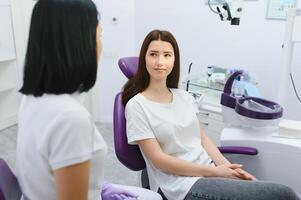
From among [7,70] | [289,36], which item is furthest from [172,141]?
[7,70]

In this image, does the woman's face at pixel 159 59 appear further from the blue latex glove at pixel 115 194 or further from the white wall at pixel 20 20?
the white wall at pixel 20 20

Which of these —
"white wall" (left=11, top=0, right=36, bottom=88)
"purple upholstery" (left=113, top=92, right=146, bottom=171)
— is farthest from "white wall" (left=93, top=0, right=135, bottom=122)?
"purple upholstery" (left=113, top=92, right=146, bottom=171)

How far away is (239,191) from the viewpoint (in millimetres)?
1223

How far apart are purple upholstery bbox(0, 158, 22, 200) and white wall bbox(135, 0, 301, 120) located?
2.28 m

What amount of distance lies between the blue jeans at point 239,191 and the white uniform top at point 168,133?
0.06 metres

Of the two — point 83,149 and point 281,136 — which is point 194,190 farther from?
point 83,149

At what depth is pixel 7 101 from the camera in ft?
11.2

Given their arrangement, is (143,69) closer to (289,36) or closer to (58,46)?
(58,46)

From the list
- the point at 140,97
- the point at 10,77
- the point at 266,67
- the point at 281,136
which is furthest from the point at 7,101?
the point at 281,136

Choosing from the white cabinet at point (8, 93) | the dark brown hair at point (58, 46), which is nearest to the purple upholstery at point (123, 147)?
the dark brown hair at point (58, 46)

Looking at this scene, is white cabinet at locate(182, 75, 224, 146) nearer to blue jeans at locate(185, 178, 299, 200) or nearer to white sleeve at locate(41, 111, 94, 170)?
blue jeans at locate(185, 178, 299, 200)

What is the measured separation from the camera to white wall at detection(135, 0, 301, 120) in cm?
261

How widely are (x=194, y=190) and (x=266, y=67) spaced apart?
1.76 meters

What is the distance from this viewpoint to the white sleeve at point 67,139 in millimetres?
730
